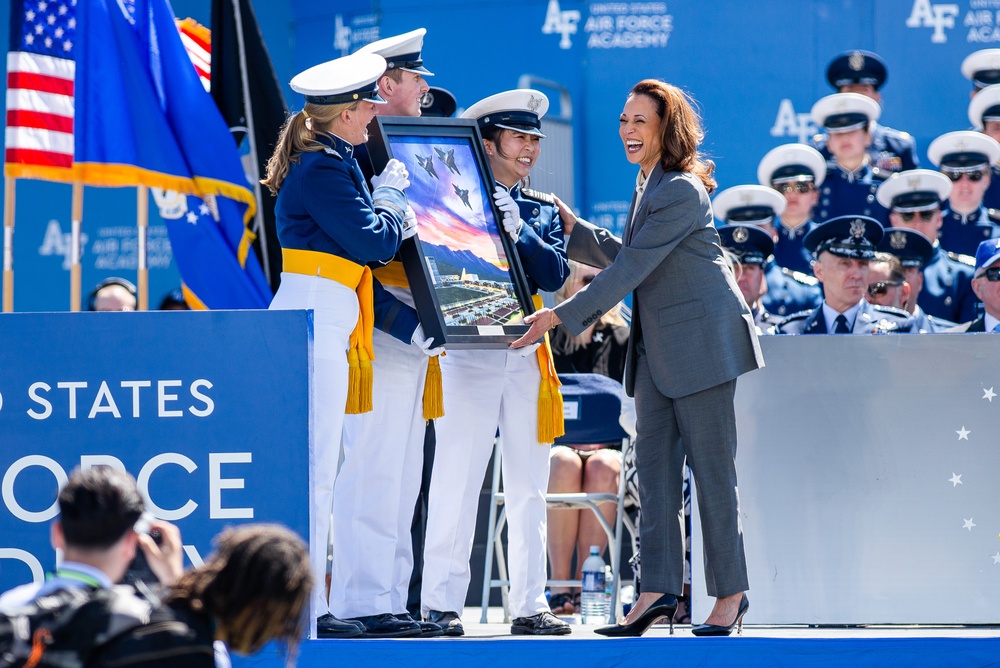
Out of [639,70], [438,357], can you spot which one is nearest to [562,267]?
[438,357]

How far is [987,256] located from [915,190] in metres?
1.30

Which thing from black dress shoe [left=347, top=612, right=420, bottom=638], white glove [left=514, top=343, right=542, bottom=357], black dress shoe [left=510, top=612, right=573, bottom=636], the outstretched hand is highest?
the outstretched hand

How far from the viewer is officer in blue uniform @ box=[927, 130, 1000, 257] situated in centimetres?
829

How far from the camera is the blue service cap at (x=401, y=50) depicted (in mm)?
4785

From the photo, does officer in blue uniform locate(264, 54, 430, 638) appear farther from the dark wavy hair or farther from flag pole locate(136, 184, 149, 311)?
flag pole locate(136, 184, 149, 311)

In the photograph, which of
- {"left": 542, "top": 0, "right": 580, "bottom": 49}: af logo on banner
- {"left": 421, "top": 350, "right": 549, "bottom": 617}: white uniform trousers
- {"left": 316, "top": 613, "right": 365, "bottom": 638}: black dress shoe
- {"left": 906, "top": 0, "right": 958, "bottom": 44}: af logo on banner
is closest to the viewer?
{"left": 316, "top": 613, "right": 365, "bottom": 638}: black dress shoe

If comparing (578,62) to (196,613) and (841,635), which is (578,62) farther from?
(196,613)

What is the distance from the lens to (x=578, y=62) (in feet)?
31.5

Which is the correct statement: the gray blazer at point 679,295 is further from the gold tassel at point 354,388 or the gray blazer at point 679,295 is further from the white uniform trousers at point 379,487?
the gold tassel at point 354,388

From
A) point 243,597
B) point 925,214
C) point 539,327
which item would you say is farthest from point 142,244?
point 243,597

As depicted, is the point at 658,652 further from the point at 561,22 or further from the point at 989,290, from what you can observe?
the point at 561,22

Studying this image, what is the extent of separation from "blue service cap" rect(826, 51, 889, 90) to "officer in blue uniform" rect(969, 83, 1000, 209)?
23.7 inches

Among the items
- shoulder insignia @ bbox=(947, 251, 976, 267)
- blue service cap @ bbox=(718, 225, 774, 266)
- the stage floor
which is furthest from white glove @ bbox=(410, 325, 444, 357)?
shoulder insignia @ bbox=(947, 251, 976, 267)

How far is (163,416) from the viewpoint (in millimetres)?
4141
